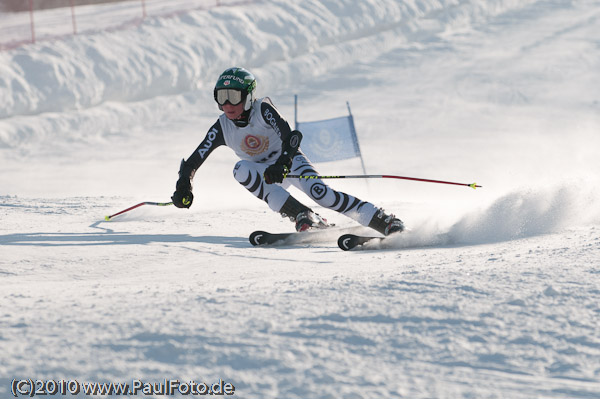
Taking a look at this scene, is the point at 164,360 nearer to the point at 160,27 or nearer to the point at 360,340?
the point at 360,340

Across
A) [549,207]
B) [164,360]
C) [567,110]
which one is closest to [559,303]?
[164,360]

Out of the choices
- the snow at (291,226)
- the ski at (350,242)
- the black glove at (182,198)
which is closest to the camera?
the snow at (291,226)

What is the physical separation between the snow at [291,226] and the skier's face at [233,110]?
889 mm

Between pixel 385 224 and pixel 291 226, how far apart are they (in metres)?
1.25

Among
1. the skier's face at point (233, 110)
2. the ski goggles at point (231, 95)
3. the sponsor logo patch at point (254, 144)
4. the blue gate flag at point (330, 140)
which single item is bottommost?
the sponsor logo patch at point (254, 144)

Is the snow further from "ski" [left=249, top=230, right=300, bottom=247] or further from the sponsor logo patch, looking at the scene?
the sponsor logo patch

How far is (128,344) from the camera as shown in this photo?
257cm

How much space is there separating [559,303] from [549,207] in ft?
7.84

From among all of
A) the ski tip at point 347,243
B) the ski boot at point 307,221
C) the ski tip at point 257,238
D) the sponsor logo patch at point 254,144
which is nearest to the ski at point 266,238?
the ski tip at point 257,238

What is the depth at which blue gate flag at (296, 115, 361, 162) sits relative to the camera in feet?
29.8

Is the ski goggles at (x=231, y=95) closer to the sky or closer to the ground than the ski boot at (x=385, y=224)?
closer to the sky

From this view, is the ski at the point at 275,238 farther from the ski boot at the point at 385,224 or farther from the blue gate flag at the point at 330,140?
the blue gate flag at the point at 330,140

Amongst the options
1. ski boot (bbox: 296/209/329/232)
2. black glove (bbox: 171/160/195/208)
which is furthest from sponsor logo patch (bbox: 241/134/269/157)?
ski boot (bbox: 296/209/329/232)

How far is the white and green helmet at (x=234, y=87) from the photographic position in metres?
5.54
